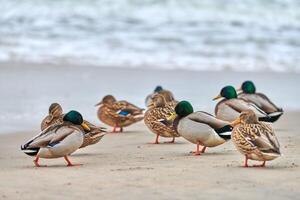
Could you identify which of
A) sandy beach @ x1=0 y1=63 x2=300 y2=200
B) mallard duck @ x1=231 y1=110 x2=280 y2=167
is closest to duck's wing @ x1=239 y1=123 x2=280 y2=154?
mallard duck @ x1=231 y1=110 x2=280 y2=167

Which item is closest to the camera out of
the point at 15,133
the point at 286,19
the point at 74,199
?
the point at 74,199

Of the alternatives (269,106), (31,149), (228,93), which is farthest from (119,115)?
(31,149)

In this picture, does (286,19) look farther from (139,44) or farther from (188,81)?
(188,81)

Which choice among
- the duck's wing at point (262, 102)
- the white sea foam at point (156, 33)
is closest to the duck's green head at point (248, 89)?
the duck's wing at point (262, 102)

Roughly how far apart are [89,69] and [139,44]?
3711 millimetres

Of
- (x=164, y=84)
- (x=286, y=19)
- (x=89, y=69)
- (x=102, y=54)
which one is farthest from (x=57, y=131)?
(x=286, y=19)

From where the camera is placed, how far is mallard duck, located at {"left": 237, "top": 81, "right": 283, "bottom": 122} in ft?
44.4

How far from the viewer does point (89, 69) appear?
20.7m

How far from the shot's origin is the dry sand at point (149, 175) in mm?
8336

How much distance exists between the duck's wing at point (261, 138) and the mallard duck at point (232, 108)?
2792 mm

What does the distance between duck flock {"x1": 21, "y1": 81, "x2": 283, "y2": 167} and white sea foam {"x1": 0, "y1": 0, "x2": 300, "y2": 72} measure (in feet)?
24.6

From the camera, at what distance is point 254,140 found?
31.9 feet

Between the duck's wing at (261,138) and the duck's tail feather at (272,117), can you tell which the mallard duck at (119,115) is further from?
the duck's wing at (261,138)

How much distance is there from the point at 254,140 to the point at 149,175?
3.87 ft
